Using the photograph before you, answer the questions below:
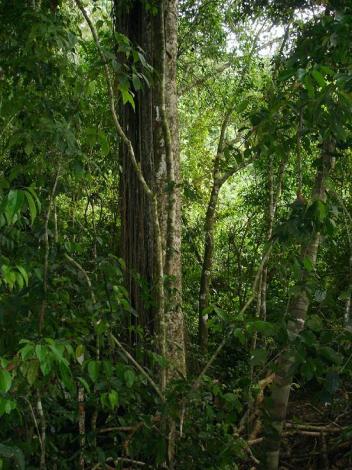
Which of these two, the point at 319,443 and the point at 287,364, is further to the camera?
the point at 319,443

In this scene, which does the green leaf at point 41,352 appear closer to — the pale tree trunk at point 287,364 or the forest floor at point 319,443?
the pale tree trunk at point 287,364

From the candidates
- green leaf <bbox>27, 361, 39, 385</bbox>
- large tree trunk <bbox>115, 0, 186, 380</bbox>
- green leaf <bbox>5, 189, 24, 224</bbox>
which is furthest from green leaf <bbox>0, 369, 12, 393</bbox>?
large tree trunk <bbox>115, 0, 186, 380</bbox>

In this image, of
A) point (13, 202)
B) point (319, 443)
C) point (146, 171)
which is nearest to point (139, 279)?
point (13, 202)

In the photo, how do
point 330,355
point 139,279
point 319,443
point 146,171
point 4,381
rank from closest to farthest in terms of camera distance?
point 4,381, point 330,355, point 139,279, point 319,443, point 146,171

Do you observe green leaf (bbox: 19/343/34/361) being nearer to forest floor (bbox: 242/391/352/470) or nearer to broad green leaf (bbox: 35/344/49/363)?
broad green leaf (bbox: 35/344/49/363)

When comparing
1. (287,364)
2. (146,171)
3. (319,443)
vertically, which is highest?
(146,171)

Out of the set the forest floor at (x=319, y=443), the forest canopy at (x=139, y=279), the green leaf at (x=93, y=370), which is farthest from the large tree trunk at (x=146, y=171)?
the green leaf at (x=93, y=370)

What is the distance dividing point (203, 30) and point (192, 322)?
139 inches

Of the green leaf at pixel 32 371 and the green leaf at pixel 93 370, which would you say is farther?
the green leaf at pixel 93 370

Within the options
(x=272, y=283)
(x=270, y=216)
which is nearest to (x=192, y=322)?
(x=272, y=283)

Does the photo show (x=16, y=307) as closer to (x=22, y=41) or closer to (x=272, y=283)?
(x=22, y=41)

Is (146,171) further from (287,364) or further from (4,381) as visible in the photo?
(4,381)

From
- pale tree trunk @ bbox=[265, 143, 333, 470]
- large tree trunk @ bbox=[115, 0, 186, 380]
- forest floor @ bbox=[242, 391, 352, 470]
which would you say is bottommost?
forest floor @ bbox=[242, 391, 352, 470]

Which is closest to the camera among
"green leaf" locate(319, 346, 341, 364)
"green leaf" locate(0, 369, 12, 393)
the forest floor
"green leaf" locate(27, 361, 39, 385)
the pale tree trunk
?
"green leaf" locate(0, 369, 12, 393)
